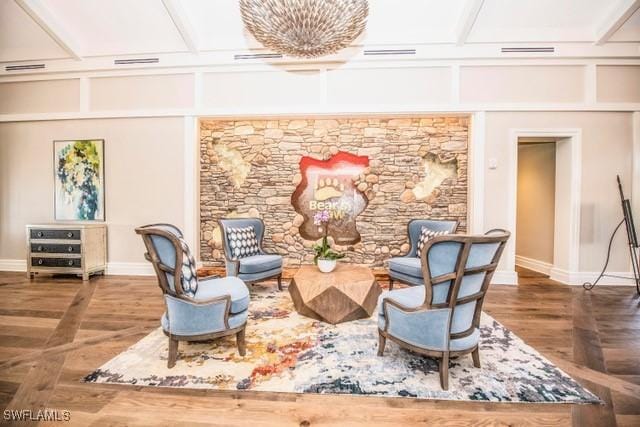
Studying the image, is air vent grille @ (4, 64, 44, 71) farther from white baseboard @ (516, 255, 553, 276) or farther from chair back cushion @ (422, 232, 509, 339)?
white baseboard @ (516, 255, 553, 276)

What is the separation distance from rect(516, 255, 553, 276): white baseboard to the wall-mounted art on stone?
3345mm

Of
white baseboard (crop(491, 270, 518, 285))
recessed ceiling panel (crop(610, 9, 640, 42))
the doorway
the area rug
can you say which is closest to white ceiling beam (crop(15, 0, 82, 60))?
the area rug

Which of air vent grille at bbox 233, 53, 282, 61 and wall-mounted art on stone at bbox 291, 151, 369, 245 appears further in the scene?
wall-mounted art on stone at bbox 291, 151, 369, 245

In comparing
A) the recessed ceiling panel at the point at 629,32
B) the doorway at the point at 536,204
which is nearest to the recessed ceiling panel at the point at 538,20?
the recessed ceiling panel at the point at 629,32

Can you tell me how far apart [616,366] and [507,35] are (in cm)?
443

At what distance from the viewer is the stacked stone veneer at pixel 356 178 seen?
493 cm

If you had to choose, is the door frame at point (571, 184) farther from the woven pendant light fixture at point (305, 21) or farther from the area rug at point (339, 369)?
the woven pendant light fixture at point (305, 21)

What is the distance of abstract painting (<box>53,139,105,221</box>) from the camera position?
485 cm

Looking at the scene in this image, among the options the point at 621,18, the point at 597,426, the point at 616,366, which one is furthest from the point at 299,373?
the point at 621,18

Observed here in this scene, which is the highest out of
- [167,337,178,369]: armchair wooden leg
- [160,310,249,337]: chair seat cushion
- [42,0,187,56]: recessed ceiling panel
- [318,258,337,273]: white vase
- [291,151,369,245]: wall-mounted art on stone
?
[42,0,187,56]: recessed ceiling panel

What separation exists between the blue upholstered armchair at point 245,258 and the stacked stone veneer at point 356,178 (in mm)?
1031

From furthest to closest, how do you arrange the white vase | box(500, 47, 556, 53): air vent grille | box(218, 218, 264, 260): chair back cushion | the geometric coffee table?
box(500, 47, 556, 53): air vent grille, box(218, 218, 264, 260): chair back cushion, the white vase, the geometric coffee table

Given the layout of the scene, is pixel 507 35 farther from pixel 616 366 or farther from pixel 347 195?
pixel 616 366

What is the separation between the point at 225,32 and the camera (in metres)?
4.42
